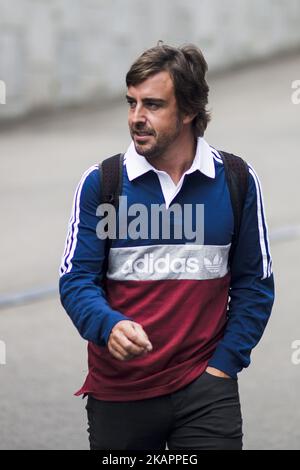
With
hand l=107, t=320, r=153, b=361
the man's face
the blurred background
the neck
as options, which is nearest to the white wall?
the blurred background

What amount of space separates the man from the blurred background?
2.50m

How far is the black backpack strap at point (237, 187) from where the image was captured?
4605mm

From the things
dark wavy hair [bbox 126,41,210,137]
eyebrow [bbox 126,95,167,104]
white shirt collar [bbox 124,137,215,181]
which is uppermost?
dark wavy hair [bbox 126,41,210,137]

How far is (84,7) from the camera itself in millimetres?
16656

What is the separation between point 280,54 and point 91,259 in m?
15.6

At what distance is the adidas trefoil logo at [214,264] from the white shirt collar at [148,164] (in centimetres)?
29

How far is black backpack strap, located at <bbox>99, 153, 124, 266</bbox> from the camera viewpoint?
4.48 meters

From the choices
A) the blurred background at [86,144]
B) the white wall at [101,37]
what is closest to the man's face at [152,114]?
the blurred background at [86,144]

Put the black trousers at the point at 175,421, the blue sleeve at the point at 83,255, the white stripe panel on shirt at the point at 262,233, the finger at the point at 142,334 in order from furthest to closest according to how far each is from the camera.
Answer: the white stripe panel on shirt at the point at 262,233 < the black trousers at the point at 175,421 < the blue sleeve at the point at 83,255 < the finger at the point at 142,334

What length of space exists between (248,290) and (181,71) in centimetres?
80

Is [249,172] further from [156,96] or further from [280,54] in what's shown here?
[280,54]

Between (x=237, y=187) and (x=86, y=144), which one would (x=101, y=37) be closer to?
(x=86, y=144)

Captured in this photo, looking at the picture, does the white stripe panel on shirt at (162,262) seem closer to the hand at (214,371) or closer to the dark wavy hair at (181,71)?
the hand at (214,371)

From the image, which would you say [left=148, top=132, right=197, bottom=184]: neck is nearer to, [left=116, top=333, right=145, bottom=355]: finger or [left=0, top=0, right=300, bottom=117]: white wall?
[left=116, top=333, right=145, bottom=355]: finger
